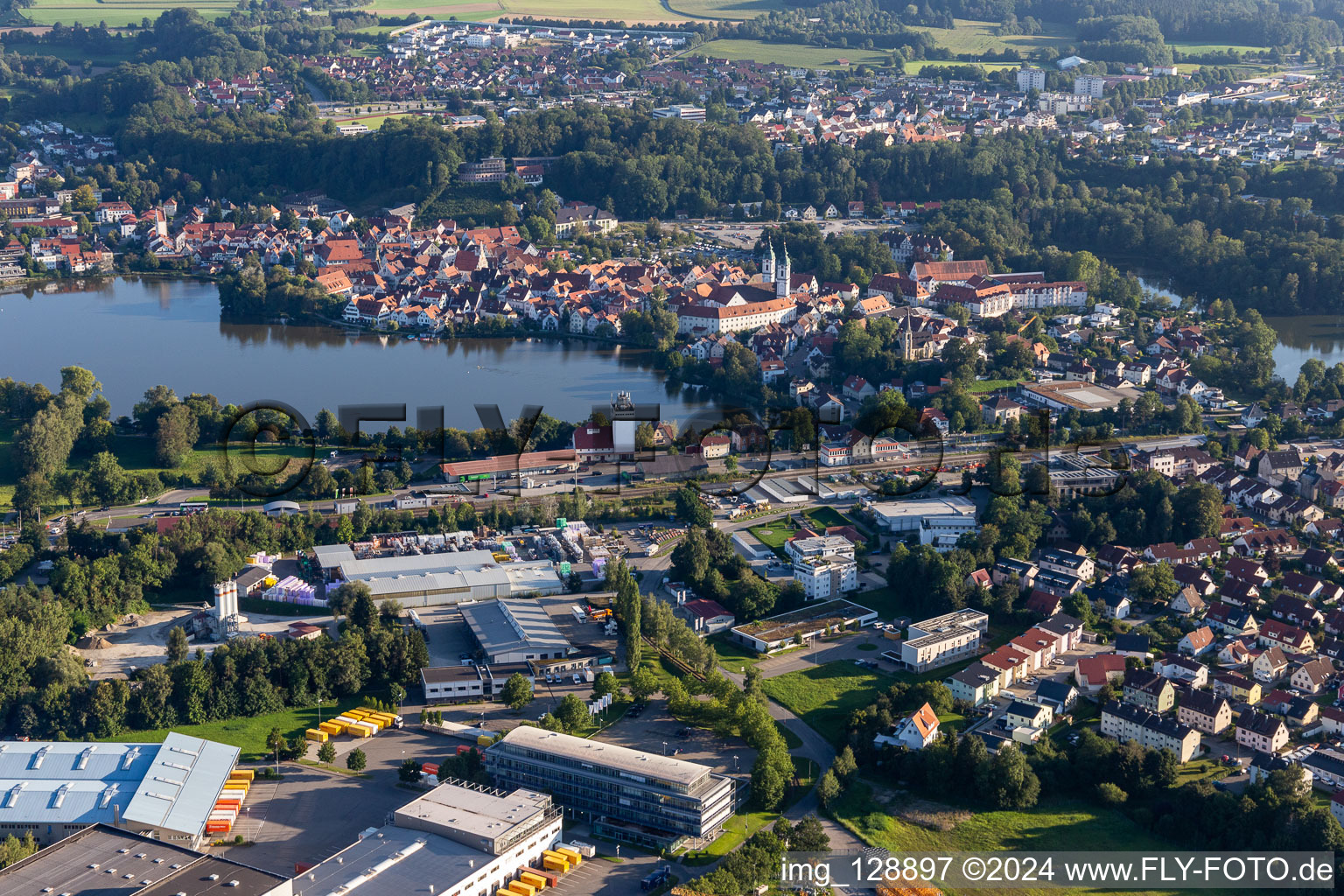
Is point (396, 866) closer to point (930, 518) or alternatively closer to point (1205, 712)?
point (1205, 712)

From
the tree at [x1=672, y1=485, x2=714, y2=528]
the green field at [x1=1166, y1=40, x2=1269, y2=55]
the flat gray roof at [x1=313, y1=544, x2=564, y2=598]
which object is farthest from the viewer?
the green field at [x1=1166, y1=40, x2=1269, y2=55]

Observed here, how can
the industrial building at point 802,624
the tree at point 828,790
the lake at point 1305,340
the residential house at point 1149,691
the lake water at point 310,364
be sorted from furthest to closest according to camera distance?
the lake at point 1305,340 < the lake water at point 310,364 < the industrial building at point 802,624 < the residential house at point 1149,691 < the tree at point 828,790

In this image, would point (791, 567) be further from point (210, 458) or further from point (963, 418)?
point (210, 458)

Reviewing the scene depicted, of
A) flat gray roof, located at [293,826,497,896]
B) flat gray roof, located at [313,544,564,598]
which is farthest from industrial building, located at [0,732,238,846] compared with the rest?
flat gray roof, located at [313,544,564,598]

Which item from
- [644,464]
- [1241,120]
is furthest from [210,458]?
[1241,120]

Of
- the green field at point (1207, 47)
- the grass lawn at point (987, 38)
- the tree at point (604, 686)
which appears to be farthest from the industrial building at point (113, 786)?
the green field at point (1207, 47)

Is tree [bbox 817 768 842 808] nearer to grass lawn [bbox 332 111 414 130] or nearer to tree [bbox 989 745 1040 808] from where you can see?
tree [bbox 989 745 1040 808]

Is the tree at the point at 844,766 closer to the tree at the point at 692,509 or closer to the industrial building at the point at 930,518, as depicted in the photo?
the industrial building at the point at 930,518

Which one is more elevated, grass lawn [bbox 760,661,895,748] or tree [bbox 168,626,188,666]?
tree [bbox 168,626,188,666]
